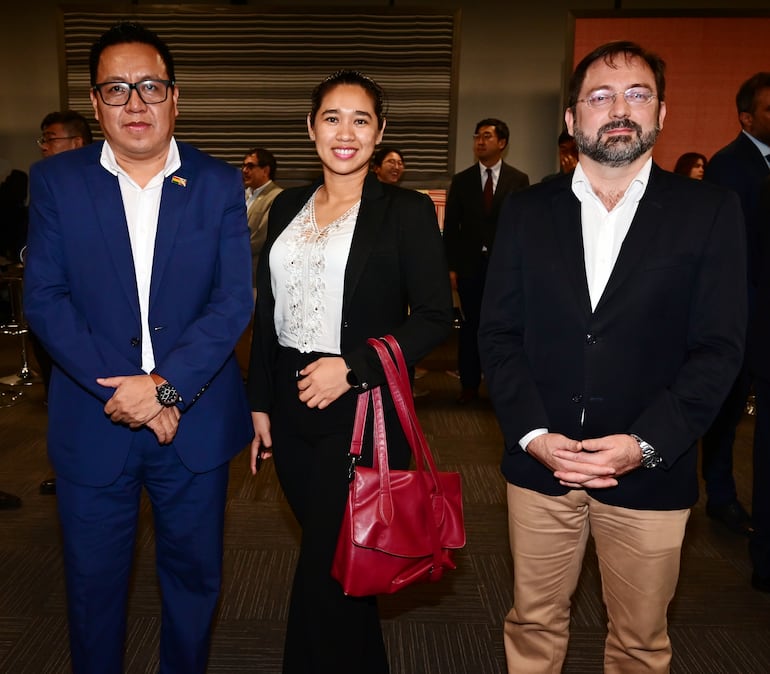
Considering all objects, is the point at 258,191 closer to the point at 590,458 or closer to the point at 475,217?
the point at 475,217

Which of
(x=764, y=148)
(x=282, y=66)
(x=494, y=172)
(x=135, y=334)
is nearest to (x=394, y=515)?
(x=135, y=334)

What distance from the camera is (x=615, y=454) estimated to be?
1.59m

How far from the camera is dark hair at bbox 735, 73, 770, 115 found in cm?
324

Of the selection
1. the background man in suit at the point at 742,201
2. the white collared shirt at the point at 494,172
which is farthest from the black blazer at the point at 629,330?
the white collared shirt at the point at 494,172

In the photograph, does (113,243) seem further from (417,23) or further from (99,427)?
(417,23)

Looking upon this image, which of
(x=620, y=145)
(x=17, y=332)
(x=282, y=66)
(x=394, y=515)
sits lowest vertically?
(x=17, y=332)

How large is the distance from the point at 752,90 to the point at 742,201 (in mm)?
529

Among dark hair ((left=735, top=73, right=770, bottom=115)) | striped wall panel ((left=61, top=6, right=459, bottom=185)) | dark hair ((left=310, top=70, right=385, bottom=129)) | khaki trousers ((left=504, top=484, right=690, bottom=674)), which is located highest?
striped wall panel ((left=61, top=6, right=459, bottom=185))

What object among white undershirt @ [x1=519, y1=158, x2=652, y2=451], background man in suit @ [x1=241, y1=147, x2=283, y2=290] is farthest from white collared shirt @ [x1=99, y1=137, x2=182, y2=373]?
background man in suit @ [x1=241, y1=147, x2=283, y2=290]

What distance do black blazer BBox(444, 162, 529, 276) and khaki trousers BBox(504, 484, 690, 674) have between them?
366cm

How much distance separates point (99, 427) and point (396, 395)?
2.33ft

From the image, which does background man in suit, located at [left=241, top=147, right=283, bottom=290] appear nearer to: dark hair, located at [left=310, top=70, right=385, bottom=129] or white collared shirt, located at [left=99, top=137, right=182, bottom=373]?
dark hair, located at [left=310, top=70, right=385, bottom=129]

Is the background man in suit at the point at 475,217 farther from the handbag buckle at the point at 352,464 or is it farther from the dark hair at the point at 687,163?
the handbag buckle at the point at 352,464

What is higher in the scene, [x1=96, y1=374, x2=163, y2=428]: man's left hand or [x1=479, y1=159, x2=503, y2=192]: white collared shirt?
[x1=479, y1=159, x2=503, y2=192]: white collared shirt
